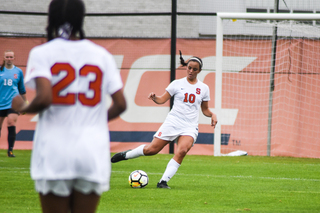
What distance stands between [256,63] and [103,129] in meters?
10.6

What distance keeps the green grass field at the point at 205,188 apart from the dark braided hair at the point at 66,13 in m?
3.09

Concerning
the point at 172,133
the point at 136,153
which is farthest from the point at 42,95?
the point at 136,153

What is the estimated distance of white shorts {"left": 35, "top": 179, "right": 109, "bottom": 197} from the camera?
230 centimetres

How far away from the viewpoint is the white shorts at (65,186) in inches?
90.4

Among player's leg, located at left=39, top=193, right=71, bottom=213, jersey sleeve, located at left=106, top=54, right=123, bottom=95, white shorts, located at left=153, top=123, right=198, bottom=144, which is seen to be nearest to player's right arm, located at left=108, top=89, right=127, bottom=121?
jersey sleeve, located at left=106, top=54, right=123, bottom=95

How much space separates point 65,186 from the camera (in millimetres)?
2309

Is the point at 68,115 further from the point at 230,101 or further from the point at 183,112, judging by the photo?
the point at 230,101

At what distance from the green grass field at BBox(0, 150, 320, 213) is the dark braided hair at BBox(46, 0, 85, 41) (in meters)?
3.09

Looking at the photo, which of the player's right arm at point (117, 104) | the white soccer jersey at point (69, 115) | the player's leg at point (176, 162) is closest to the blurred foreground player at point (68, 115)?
the white soccer jersey at point (69, 115)

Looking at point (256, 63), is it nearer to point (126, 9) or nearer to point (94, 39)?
point (94, 39)

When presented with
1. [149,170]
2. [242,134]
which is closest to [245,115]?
[242,134]

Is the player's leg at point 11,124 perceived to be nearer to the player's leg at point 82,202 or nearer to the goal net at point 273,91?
the goal net at point 273,91

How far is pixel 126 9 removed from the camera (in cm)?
1859

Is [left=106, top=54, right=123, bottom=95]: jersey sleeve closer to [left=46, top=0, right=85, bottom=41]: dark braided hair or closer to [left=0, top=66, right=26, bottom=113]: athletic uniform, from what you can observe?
[left=46, top=0, right=85, bottom=41]: dark braided hair
